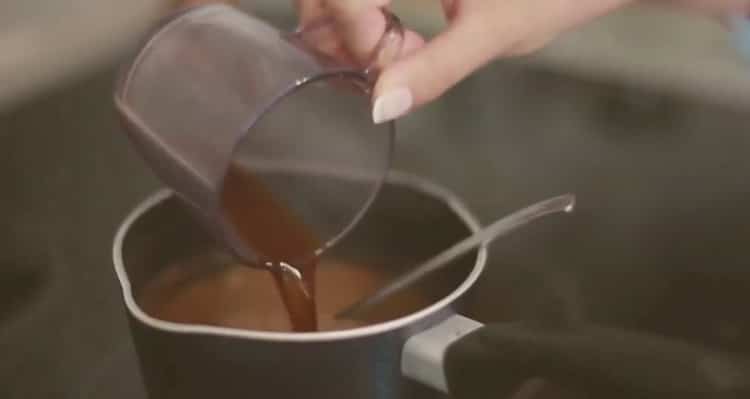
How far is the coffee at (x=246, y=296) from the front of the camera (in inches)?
21.5

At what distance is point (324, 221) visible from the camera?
1.92ft

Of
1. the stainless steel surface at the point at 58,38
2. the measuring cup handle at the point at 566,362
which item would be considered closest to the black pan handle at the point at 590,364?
the measuring cup handle at the point at 566,362

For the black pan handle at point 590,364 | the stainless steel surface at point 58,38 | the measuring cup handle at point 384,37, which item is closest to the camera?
the black pan handle at point 590,364

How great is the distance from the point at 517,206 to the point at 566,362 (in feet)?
0.91

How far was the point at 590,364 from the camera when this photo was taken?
1.38 feet

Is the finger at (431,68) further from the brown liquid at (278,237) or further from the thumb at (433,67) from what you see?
the brown liquid at (278,237)

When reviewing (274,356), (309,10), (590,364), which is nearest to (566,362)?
(590,364)

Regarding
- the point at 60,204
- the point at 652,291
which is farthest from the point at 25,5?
the point at 652,291

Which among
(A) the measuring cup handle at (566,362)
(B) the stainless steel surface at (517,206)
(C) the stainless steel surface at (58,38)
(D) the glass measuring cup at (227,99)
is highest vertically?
(D) the glass measuring cup at (227,99)

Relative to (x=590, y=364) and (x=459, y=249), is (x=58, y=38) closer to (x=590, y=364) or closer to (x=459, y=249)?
(x=459, y=249)

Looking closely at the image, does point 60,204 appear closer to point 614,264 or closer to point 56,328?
point 56,328

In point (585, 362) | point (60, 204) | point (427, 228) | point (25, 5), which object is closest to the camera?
point (585, 362)

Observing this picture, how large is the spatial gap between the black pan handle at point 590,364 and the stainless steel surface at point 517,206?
0.05 m

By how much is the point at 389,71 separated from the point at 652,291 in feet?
0.86
